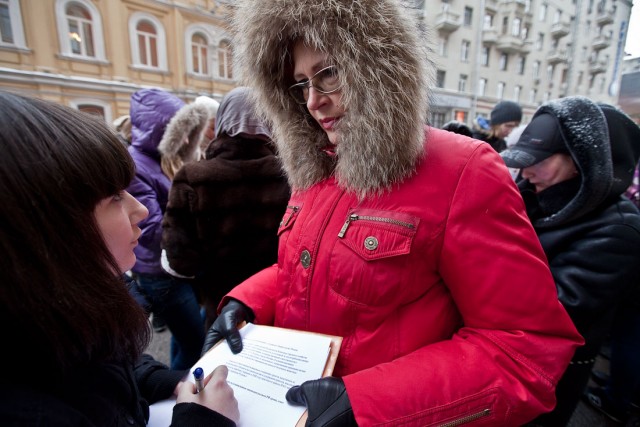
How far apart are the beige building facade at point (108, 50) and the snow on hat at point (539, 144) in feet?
27.5

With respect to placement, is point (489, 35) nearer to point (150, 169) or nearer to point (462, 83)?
point (462, 83)

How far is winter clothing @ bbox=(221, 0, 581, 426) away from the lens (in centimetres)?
80

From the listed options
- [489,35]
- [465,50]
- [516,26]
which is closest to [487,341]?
[465,50]

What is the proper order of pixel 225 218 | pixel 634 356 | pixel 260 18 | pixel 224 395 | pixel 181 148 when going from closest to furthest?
pixel 224 395, pixel 260 18, pixel 225 218, pixel 634 356, pixel 181 148

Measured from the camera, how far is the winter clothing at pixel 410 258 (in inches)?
31.3

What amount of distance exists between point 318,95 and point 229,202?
0.90 meters

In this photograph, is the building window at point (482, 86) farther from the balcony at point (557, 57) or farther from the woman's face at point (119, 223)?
the woman's face at point (119, 223)

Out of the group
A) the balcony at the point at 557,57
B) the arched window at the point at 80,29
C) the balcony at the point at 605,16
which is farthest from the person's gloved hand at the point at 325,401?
the balcony at the point at 605,16

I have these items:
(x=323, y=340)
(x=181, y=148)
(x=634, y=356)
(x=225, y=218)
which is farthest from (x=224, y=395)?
(x=634, y=356)

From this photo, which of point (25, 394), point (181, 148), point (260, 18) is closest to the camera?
point (25, 394)

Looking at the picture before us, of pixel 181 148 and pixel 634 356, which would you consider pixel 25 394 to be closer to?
pixel 181 148

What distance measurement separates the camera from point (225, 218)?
5.76 feet

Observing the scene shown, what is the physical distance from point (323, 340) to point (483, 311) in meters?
0.46

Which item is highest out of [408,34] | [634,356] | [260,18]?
[260,18]
